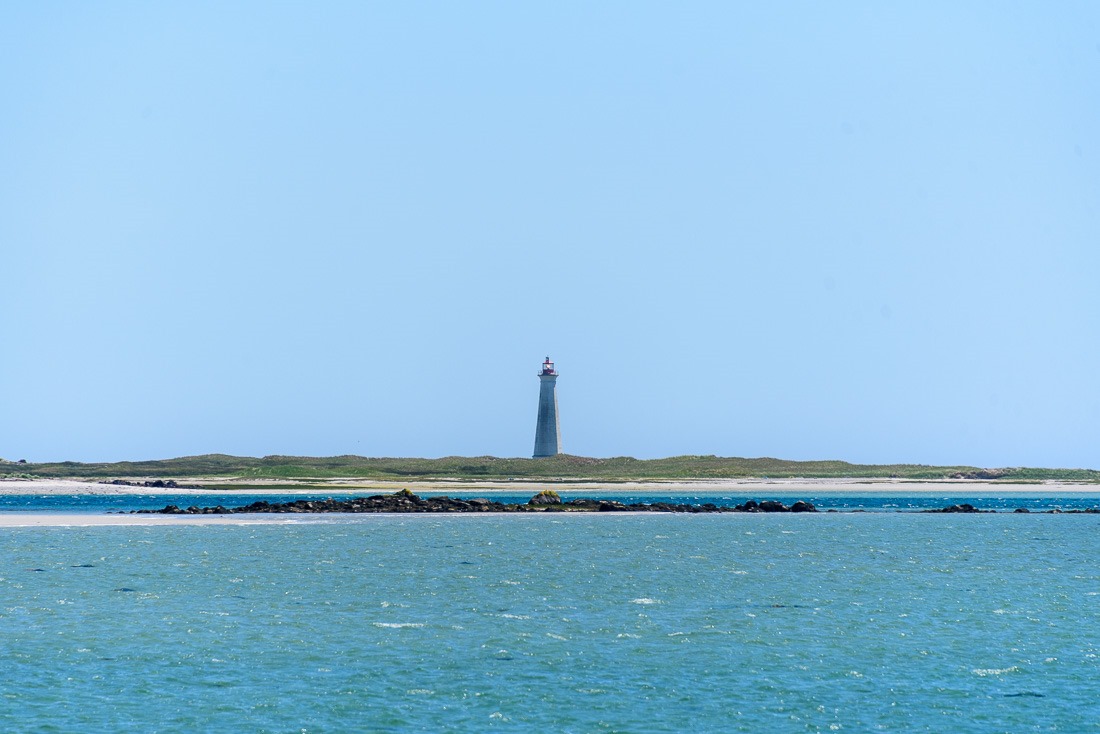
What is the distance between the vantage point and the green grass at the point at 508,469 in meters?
155

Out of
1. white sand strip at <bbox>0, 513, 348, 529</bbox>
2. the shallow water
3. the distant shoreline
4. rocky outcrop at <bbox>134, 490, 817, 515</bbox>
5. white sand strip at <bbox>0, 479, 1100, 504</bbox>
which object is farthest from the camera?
the distant shoreline

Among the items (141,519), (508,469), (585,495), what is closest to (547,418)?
(508,469)

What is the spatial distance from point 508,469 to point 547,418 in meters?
8.31

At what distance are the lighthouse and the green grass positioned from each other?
1757mm

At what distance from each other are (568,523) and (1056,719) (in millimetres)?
53760

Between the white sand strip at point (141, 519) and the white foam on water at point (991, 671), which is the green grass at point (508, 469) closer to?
the white sand strip at point (141, 519)

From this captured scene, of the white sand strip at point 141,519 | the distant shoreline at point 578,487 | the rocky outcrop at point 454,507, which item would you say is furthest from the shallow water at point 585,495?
the white sand strip at point 141,519

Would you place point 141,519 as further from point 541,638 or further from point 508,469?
point 508,469

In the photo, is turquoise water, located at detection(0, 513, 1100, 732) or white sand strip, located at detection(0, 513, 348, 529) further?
white sand strip, located at detection(0, 513, 348, 529)

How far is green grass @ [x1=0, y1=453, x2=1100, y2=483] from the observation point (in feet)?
510

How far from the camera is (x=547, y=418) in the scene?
159875 millimetres

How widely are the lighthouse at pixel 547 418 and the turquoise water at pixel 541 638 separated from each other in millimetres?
100536

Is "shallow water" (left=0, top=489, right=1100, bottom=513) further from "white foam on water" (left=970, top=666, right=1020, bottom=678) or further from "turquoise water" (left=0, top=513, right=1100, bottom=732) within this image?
"white foam on water" (left=970, top=666, right=1020, bottom=678)

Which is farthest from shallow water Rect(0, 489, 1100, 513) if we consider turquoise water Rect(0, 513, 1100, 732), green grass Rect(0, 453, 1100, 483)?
turquoise water Rect(0, 513, 1100, 732)
